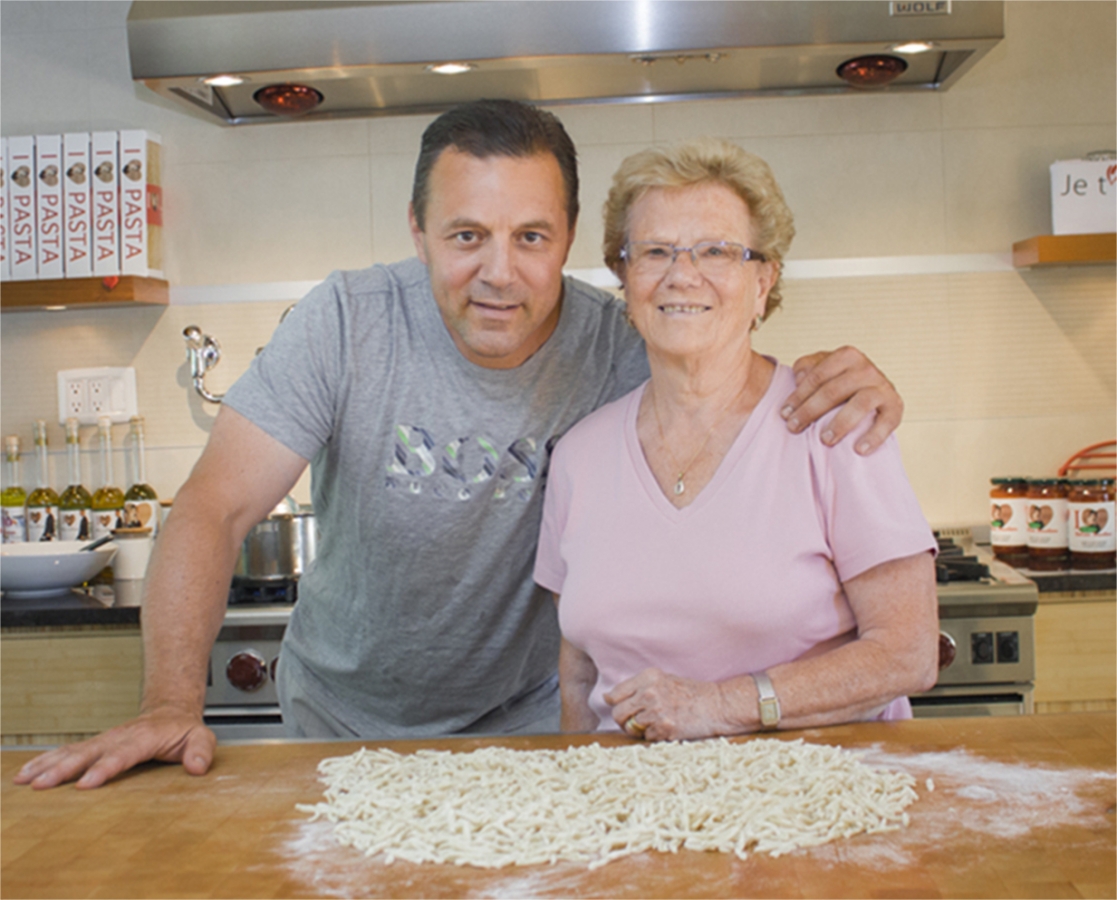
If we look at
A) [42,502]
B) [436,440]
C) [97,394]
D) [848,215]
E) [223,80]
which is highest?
[223,80]

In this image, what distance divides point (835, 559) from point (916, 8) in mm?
1160

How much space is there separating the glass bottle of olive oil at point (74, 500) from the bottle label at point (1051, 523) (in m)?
2.22

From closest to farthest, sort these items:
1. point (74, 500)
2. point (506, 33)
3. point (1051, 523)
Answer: point (506, 33) → point (1051, 523) → point (74, 500)

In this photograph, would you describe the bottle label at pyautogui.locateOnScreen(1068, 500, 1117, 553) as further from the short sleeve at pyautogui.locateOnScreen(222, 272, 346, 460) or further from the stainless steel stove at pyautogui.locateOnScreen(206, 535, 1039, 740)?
the short sleeve at pyautogui.locateOnScreen(222, 272, 346, 460)

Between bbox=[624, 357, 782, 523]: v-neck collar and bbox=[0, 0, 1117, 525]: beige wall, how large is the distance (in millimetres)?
1379

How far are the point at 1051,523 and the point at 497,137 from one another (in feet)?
5.20

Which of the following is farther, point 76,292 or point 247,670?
point 76,292

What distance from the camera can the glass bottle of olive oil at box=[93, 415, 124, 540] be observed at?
2752 mm

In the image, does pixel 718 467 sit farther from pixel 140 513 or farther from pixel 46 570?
pixel 140 513

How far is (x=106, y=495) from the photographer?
279 cm

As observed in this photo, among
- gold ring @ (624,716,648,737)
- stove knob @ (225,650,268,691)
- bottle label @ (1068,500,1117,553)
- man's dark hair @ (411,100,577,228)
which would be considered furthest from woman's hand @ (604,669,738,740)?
bottle label @ (1068,500,1117,553)

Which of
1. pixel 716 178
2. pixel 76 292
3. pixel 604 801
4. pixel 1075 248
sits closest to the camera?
pixel 604 801

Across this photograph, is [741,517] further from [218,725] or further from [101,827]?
[218,725]

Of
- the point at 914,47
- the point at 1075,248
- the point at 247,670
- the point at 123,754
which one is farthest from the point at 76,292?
the point at 1075,248
